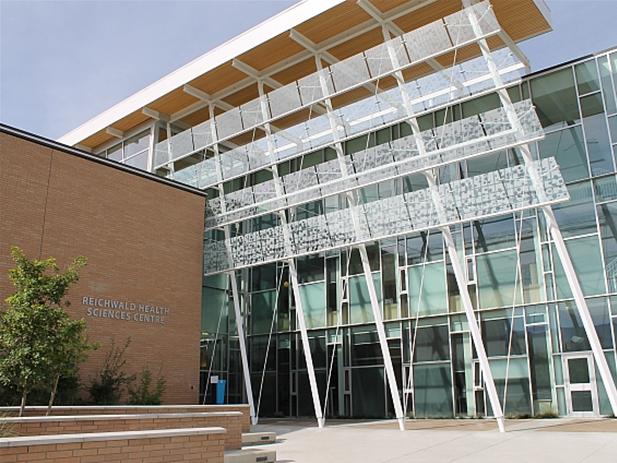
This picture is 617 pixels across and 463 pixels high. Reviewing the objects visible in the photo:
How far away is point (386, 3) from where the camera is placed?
69.5ft

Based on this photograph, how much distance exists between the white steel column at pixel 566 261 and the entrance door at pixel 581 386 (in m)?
2.28

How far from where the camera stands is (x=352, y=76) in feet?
71.1

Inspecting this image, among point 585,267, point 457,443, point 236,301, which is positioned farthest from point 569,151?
point 236,301

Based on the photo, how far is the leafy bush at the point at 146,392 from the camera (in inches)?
749

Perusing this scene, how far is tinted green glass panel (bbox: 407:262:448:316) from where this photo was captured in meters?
23.0

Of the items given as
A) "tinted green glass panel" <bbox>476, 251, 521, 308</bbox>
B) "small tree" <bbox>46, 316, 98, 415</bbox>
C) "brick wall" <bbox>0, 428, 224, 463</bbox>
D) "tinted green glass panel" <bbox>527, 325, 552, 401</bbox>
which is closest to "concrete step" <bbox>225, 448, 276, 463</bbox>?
"brick wall" <bbox>0, 428, 224, 463</bbox>

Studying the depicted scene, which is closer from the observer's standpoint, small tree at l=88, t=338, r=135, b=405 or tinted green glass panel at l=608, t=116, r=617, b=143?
small tree at l=88, t=338, r=135, b=405

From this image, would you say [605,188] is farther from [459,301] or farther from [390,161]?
[390,161]

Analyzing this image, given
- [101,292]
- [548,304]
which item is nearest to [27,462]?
[101,292]

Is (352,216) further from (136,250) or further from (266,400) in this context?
(266,400)

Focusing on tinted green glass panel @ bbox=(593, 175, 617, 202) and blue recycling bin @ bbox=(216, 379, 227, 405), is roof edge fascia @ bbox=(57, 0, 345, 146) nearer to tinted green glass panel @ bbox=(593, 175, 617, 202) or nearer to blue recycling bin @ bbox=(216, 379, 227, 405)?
tinted green glass panel @ bbox=(593, 175, 617, 202)

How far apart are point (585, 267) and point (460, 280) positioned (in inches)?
197

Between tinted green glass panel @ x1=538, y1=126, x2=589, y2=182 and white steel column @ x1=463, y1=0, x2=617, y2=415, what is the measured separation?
435 centimetres

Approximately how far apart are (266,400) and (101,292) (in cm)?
1039
